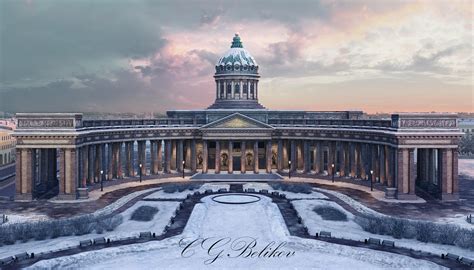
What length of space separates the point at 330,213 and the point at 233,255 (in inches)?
678

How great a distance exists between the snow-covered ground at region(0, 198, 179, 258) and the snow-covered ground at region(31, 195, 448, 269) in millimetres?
3612

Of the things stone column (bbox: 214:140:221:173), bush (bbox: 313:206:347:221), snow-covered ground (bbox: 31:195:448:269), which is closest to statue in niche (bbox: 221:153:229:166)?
stone column (bbox: 214:140:221:173)

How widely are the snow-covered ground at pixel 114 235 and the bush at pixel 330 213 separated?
17.1m

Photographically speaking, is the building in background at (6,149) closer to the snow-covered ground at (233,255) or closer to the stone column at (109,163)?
the stone column at (109,163)

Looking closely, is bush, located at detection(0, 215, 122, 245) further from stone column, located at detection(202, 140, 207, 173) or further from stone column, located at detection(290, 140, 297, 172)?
stone column, located at detection(290, 140, 297, 172)

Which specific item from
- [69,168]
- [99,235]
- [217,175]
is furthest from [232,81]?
[99,235]

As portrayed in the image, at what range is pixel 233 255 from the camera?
35.2 m

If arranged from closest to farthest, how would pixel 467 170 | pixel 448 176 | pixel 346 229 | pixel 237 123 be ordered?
pixel 346 229 → pixel 448 176 → pixel 237 123 → pixel 467 170

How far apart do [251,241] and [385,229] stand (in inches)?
521

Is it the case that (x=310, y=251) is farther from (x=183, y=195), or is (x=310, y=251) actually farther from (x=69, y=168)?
(x=69, y=168)

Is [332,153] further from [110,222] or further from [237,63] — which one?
[110,222]

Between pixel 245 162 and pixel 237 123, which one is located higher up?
pixel 237 123

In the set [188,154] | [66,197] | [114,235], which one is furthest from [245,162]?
[114,235]

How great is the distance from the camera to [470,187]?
6762 centimetres
